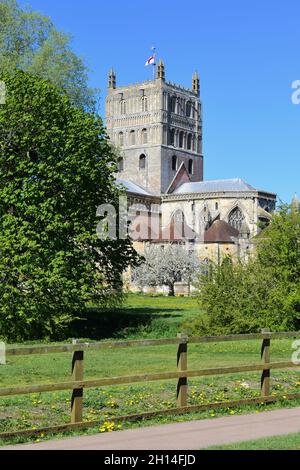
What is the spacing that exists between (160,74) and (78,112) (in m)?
93.8

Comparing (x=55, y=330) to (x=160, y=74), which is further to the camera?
(x=160, y=74)

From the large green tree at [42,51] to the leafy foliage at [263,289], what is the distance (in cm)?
1798

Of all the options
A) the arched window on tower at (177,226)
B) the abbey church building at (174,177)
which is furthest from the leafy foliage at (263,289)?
the arched window on tower at (177,226)

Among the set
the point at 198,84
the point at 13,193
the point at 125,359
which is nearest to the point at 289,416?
the point at 125,359

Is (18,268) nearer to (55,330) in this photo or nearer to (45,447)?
(55,330)

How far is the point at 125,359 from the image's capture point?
67.3 feet

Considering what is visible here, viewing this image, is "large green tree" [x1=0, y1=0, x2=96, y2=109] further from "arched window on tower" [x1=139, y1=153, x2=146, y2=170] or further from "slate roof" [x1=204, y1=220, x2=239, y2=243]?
"arched window on tower" [x1=139, y1=153, x2=146, y2=170]

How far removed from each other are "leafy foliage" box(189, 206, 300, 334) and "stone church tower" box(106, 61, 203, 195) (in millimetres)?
86311

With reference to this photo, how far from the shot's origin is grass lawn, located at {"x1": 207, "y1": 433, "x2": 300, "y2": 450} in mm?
8633

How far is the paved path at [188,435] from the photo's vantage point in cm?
900

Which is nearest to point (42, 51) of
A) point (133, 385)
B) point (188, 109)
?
point (133, 385)

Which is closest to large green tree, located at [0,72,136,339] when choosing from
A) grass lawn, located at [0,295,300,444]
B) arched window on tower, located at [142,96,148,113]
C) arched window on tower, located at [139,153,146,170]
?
grass lawn, located at [0,295,300,444]

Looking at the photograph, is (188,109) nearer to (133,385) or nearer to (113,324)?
(113,324)

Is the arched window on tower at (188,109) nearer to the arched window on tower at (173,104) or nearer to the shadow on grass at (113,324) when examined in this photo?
the arched window on tower at (173,104)
